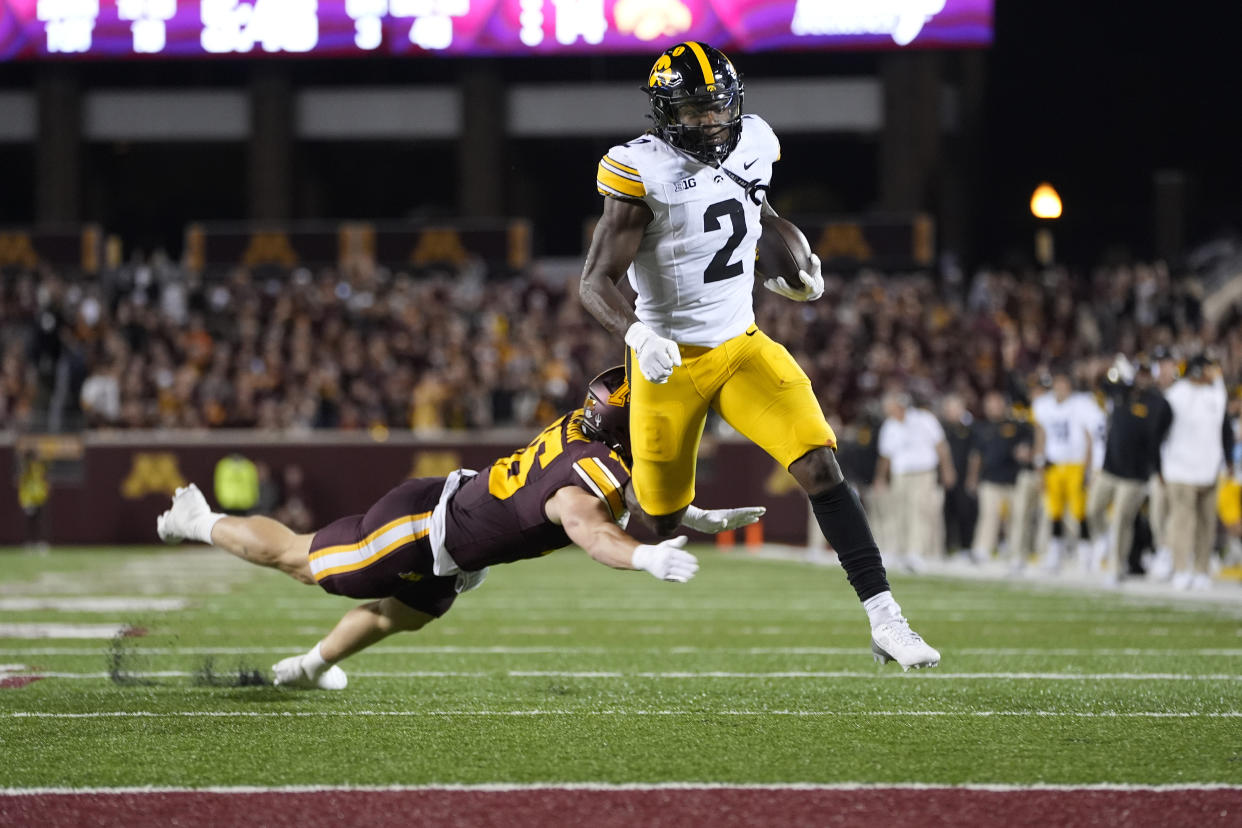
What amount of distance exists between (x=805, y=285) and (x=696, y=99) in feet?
2.64

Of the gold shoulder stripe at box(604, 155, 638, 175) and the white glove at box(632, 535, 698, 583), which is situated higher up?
the gold shoulder stripe at box(604, 155, 638, 175)

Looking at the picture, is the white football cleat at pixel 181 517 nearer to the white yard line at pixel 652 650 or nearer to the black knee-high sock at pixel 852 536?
the white yard line at pixel 652 650

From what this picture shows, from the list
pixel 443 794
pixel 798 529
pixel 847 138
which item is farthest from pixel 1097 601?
pixel 847 138

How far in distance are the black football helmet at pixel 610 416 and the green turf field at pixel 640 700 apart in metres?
0.81

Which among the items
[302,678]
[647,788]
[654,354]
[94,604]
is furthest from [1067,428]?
[647,788]

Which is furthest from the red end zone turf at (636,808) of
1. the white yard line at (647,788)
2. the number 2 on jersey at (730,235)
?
the number 2 on jersey at (730,235)

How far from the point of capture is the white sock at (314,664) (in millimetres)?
5145

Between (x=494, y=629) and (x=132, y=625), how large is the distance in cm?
182

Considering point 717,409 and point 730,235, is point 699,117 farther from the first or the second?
point 717,409

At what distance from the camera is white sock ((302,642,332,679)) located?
5.14m

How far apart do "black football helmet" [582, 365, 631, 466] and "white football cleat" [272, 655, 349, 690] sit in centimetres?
123

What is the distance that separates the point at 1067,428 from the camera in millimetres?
12805

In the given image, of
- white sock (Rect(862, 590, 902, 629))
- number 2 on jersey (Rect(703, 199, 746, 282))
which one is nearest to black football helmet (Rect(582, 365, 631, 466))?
number 2 on jersey (Rect(703, 199, 746, 282))

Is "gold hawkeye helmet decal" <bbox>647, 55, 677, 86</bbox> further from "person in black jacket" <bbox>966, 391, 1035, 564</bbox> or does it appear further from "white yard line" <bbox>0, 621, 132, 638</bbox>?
"person in black jacket" <bbox>966, 391, 1035, 564</bbox>
